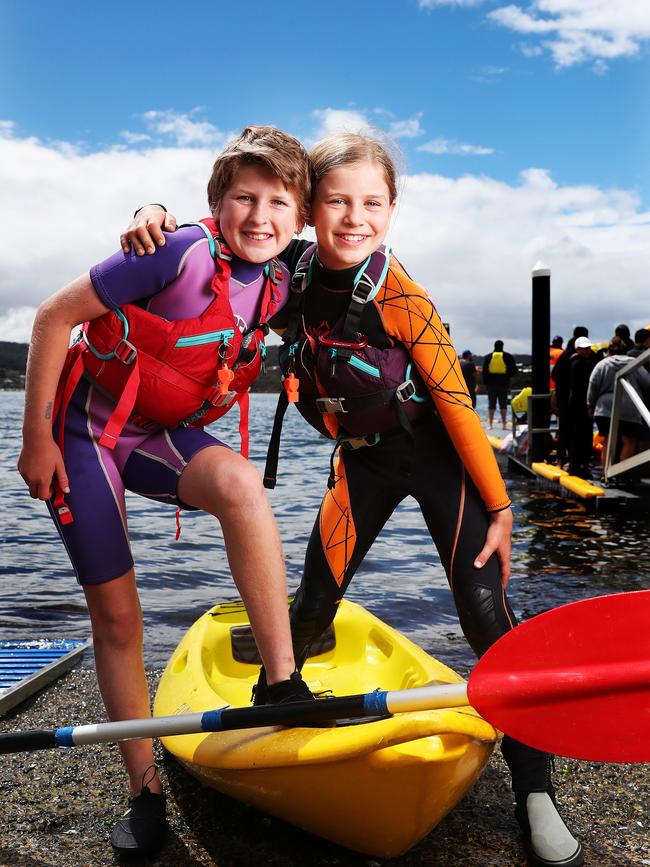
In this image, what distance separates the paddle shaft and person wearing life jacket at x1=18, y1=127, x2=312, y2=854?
0.09 meters

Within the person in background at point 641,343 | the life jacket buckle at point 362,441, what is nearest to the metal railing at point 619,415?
the person in background at point 641,343

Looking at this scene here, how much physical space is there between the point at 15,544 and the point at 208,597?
3578mm

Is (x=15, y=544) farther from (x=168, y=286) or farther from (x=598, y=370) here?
(x=168, y=286)

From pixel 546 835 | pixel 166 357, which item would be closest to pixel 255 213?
pixel 166 357

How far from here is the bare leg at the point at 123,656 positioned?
8.13 ft

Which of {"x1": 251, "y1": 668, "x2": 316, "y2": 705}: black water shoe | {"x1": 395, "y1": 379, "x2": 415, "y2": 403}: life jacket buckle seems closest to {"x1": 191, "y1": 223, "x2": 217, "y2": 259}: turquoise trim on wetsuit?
{"x1": 395, "y1": 379, "x2": 415, "y2": 403}: life jacket buckle

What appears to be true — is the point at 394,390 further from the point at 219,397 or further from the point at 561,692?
the point at 561,692

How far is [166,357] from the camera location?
7.78ft

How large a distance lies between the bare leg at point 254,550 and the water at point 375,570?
2833 mm

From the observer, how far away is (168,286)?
90.8 inches

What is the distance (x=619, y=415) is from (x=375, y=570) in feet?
12.4

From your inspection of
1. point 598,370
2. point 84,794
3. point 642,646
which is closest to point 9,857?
point 84,794

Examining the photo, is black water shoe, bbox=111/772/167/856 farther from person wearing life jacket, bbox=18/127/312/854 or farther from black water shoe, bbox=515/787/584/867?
black water shoe, bbox=515/787/584/867

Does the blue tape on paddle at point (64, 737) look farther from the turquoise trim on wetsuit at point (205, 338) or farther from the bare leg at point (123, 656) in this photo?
the turquoise trim on wetsuit at point (205, 338)
